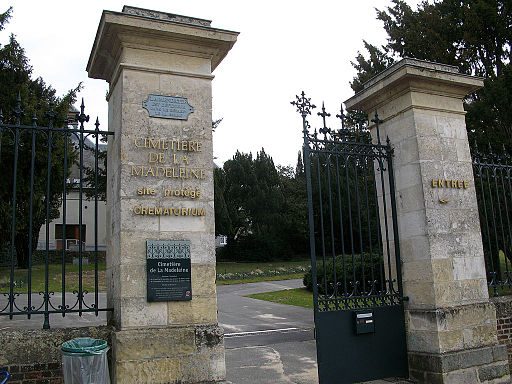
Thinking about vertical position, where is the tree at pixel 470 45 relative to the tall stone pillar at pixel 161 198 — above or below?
above

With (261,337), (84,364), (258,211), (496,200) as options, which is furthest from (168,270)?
(258,211)

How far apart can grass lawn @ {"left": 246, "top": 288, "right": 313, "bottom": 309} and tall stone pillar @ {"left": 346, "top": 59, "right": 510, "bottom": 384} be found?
34.4 feet

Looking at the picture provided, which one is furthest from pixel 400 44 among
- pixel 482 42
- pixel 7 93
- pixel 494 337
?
pixel 7 93

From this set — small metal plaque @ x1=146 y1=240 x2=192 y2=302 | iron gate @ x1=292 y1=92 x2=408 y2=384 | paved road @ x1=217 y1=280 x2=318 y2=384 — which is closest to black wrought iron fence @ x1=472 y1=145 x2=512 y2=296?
iron gate @ x1=292 y1=92 x2=408 y2=384

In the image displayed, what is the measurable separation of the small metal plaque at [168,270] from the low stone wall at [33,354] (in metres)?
0.89

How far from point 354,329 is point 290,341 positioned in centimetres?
494

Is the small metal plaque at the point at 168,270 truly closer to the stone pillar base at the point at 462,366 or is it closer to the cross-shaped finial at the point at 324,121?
the cross-shaped finial at the point at 324,121

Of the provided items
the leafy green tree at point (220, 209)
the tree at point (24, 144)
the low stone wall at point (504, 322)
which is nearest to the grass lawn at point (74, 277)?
the tree at point (24, 144)

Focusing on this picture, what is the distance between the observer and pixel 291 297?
62.1 feet

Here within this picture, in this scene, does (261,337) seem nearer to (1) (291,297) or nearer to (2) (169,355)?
(2) (169,355)

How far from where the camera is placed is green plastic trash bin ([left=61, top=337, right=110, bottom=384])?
165 inches

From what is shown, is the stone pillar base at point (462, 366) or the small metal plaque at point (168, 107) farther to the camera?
the stone pillar base at point (462, 366)

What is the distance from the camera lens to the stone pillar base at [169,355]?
15.1 feet

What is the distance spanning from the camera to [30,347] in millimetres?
4465
